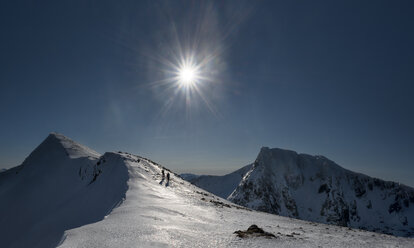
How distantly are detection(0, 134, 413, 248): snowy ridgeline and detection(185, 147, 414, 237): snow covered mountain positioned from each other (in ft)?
385

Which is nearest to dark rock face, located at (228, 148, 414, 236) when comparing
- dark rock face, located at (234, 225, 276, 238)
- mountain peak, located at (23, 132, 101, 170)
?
mountain peak, located at (23, 132, 101, 170)

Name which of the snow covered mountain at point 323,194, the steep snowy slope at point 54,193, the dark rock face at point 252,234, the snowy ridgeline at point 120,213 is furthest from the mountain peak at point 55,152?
the snow covered mountain at point 323,194

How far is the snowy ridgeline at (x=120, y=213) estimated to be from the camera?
27.2 ft

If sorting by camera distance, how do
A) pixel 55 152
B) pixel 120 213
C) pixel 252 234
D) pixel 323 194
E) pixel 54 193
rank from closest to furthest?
pixel 252 234, pixel 120 213, pixel 54 193, pixel 55 152, pixel 323 194

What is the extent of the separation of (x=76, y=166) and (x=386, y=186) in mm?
212202

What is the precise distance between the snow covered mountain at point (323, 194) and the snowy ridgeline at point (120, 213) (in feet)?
385

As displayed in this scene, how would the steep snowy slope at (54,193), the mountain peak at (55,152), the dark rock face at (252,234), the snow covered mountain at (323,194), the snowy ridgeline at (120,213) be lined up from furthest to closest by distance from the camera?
the snow covered mountain at (323,194) < the mountain peak at (55,152) < the steep snowy slope at (54,193) < the dark rock face at (252,234) < the snowy ridgeline at (120,213)

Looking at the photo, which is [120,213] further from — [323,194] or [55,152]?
[323,194]

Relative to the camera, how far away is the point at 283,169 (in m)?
162

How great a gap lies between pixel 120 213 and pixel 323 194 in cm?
17689

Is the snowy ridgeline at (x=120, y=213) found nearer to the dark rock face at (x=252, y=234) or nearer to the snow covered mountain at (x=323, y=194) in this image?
the dark rock face at (x=252, y=234)

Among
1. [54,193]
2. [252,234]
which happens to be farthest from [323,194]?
[252,234]

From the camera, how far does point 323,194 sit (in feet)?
504

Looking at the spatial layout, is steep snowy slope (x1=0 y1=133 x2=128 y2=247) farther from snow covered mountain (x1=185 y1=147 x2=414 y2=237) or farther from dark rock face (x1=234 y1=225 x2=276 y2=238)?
snow covered mountain (x1=185 y1=147 x2=414 y2=237)
